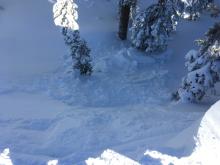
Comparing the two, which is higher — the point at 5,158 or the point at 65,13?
the point at 65,13

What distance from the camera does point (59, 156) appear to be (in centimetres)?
984

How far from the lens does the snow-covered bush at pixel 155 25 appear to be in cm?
1803

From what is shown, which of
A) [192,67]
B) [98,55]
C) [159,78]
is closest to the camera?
[192,67]

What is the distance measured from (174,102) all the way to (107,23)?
22.8 feet

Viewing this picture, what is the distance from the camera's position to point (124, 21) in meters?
19.2

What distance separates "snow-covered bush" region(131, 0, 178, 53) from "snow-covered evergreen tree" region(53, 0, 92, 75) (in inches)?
108

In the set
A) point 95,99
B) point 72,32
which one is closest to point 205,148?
point 95,99

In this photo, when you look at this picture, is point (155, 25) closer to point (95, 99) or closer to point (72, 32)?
point (72, 32)

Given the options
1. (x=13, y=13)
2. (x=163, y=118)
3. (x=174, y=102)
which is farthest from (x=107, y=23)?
(x=163, y=118)

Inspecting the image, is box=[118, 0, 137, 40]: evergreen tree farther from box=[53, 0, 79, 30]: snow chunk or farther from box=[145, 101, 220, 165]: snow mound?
box=[145, 101, 220, 165]: snow mound

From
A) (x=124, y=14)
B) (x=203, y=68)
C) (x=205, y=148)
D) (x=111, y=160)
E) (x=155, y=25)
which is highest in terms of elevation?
(x=124, y=14)

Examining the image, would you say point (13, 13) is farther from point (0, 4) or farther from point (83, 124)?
point (83, 124)

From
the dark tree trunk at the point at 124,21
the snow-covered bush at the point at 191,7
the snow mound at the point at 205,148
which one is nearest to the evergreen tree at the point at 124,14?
the dark tree trunk at the point at 124,21

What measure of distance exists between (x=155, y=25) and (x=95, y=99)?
14.4ft
